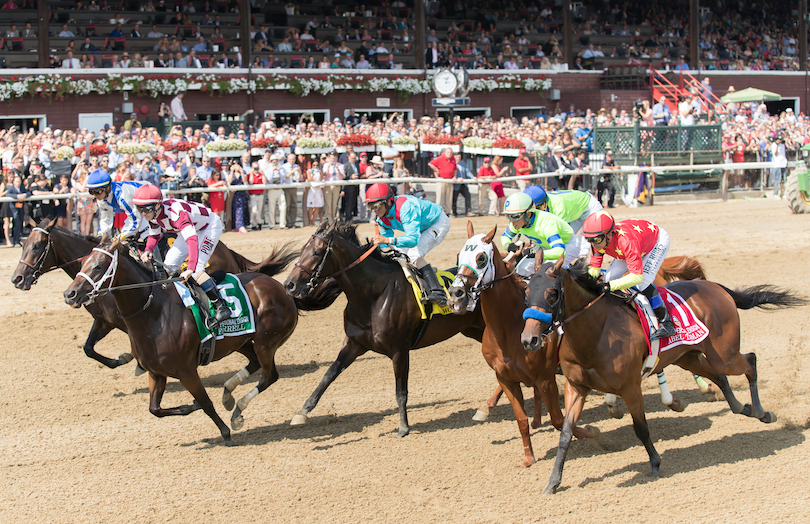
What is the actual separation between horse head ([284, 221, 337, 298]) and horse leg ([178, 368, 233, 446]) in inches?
38.3

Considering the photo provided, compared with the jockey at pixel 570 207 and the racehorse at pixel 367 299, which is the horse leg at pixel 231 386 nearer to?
the racehorse at pixel 367 299

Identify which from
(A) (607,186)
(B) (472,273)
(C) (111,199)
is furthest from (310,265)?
(A) (607,186)

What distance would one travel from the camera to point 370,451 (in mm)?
6098

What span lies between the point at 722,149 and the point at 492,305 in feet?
55.9

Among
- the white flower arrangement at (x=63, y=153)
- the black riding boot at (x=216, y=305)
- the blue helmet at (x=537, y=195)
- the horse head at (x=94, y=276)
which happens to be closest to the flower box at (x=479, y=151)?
the white flower arrangement at (x=63, y=153)

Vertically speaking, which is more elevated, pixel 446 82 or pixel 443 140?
pixel 446 82

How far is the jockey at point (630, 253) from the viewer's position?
17.7 ft

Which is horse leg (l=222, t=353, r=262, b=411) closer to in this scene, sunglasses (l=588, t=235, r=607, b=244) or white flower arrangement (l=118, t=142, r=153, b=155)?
sunglasses (l=588, t=235, r=607, b=244)

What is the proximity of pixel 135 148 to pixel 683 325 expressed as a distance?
38.7 feet

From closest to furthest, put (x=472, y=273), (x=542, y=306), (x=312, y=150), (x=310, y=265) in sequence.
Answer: (x=542, y=306) < (x=472, y=273) < (x=310, y=265) < (x=312, y=150)

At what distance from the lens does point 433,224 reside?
7246 mm

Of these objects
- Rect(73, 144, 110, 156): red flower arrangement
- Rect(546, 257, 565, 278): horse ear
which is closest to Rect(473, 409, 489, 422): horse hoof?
Rect(546, 257, 565, 278): horse ear

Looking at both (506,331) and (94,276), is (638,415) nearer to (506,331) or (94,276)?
(506,331)

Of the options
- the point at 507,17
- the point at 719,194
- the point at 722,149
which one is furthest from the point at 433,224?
the point at 507,17
